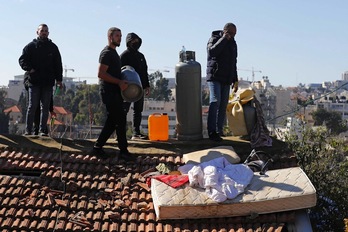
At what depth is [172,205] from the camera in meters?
6.11

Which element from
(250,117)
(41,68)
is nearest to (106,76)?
(41,68)

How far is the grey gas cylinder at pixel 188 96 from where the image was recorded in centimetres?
836

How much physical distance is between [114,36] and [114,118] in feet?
3.32

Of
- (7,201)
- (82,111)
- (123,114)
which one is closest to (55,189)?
(7,201)

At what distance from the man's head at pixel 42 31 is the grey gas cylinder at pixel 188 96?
6.13 ft

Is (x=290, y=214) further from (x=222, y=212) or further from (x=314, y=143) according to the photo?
(x=314, y=143)

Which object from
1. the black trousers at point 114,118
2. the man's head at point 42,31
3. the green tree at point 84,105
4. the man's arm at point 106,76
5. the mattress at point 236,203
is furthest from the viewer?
the green tree at point 84,105

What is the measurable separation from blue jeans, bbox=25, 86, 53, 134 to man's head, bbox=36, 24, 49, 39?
715 millimetres

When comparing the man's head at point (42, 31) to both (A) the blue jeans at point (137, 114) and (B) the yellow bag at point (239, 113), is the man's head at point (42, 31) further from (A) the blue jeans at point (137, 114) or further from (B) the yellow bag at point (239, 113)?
(B) the yellow bag at point (239, 113)

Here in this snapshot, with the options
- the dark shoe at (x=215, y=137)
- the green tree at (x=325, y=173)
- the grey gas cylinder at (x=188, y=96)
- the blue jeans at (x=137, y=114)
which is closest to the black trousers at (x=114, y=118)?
the blue jeans at (x=137, y=114)

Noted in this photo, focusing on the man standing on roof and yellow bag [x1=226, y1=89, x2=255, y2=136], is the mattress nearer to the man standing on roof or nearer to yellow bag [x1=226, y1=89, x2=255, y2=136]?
the man standing on roof

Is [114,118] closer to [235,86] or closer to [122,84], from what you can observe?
[122,84]

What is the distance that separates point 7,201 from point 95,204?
98cm

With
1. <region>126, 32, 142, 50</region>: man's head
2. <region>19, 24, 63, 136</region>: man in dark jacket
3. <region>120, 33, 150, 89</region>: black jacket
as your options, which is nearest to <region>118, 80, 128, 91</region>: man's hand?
<region>120, 33, 150, 89</region>: black jacket
